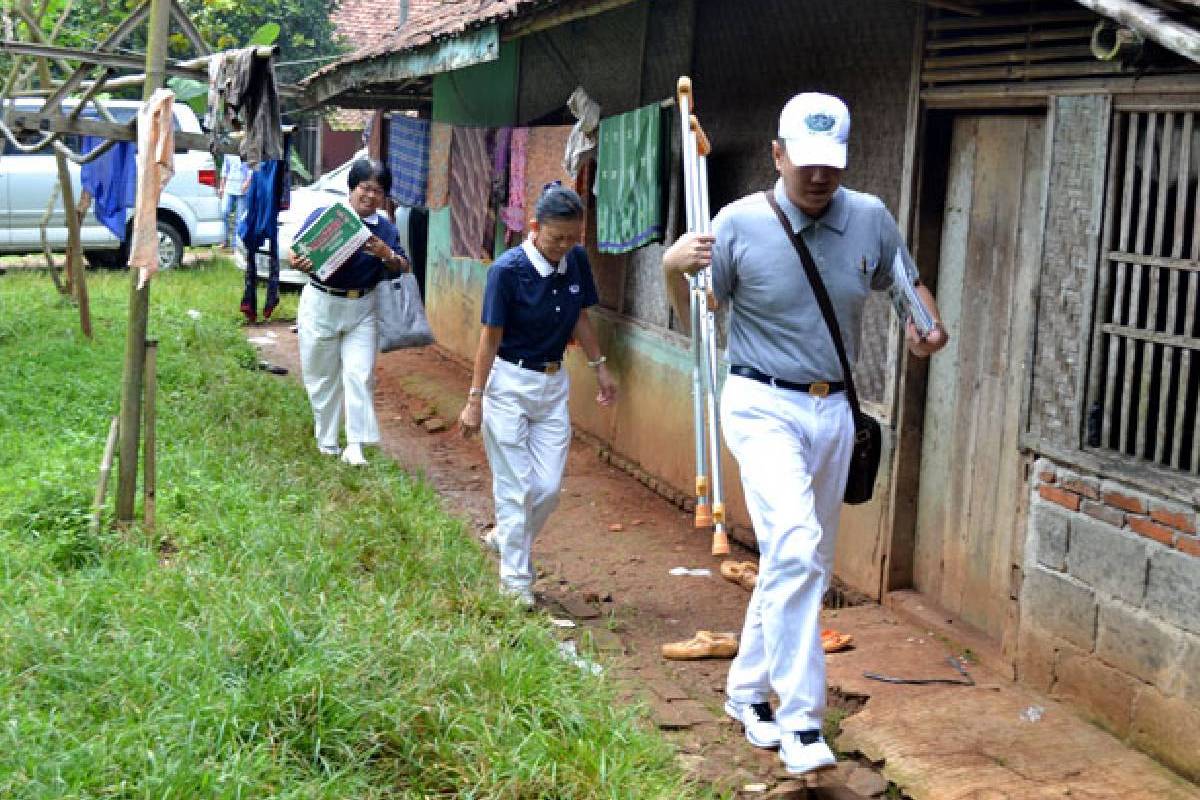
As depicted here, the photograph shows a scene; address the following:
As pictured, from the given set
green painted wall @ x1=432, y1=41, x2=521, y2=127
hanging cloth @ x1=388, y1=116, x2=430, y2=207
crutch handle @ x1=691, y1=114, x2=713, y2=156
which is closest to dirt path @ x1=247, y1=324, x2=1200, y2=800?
crutch handle @ x1=691, y1=114, x2=713, y2=156

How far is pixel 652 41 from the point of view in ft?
30.0

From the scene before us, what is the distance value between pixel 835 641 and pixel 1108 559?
53.8 inches

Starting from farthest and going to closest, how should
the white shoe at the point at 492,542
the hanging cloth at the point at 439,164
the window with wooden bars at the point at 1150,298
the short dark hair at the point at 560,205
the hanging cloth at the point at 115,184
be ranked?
the hanging cloth at the point at 439,164
the hanging cloth at the point at 115,184
the white shoe at the point at 492,542
the short dark hair at the point at 560,205
the window with wooden bars at the point at 1150,298

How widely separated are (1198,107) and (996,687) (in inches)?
88.7

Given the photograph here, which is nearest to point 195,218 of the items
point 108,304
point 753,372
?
point 108,304

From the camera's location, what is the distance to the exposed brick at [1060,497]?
17.2 ft

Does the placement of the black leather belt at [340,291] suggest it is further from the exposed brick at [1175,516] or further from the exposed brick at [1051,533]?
the exposed brick at [1175,516]

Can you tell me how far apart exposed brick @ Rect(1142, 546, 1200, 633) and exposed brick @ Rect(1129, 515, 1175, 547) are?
3 centimetres

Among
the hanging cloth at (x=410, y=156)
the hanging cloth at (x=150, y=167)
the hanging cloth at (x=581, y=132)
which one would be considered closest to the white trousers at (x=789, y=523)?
the hanging cloth at (x=150, y=167)

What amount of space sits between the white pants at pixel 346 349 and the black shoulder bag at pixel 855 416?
4431 mm

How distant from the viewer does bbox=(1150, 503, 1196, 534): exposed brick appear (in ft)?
15.4

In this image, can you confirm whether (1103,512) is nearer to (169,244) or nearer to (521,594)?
(521,594)

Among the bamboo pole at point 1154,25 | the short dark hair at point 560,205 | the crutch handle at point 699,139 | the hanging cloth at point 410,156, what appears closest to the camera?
the bamboo pole at point 1154,25

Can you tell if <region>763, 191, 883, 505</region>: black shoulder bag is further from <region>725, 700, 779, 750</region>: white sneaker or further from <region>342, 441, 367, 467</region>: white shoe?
<region>342, 441, 367, 467</region>: white shoe
